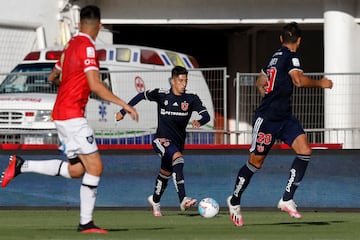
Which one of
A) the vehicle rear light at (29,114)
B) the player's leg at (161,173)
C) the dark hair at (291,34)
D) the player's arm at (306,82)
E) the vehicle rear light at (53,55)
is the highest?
the vehicle rear light at (53,55)

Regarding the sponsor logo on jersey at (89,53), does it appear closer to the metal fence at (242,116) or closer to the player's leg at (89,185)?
the player's leg at (89,185)

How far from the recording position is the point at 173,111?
16.1 metres

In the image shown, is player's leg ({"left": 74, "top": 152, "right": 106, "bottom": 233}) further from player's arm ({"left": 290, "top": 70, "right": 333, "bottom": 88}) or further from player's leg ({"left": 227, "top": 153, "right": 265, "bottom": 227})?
player's arm ({"left": 290, "top": 70, "right": 333, "bottom": 88})

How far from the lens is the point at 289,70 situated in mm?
12984

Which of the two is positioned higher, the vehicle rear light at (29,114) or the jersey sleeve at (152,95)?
the jersey sleeve at (152,95)

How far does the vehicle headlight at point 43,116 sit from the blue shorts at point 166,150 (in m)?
5.62

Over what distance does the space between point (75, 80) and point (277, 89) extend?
282 cm

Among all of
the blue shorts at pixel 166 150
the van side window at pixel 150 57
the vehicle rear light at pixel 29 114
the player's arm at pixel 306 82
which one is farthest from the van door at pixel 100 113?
the player's arm at pixel 306 82

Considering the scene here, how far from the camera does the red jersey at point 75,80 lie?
447 inches

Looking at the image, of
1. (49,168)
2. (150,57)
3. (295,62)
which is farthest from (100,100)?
(49,168)

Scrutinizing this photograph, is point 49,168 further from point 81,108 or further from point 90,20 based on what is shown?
point 90,20

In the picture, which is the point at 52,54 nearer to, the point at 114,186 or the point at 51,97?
the point at 51,97

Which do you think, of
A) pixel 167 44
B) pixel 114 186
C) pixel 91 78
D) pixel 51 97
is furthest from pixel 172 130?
pixel 167 44

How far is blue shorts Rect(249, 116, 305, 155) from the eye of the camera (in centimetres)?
1328
